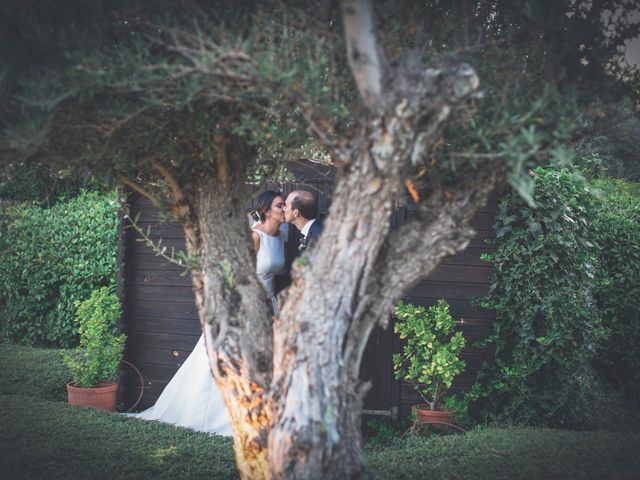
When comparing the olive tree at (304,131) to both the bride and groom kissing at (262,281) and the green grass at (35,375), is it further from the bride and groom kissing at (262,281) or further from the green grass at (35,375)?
the green grass at (35,375)

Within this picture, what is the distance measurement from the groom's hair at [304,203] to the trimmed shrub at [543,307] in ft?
6.02

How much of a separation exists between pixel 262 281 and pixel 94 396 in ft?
7.67

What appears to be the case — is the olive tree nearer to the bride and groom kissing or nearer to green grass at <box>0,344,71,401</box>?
the bride and groom kissing

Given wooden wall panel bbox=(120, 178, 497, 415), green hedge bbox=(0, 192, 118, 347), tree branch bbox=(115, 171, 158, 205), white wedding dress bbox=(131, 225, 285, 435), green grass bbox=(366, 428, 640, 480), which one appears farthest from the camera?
green hedge bbox=(0, 192, 118, 347)

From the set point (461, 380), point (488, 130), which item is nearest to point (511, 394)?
point (461, 380)

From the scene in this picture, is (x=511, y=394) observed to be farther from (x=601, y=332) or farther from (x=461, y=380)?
(x=601, y=332)

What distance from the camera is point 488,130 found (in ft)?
9.10

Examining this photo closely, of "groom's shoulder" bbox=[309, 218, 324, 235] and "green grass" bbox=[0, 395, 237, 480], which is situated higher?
"groom's shoulder" bbox=[309, 218, 324, 235]

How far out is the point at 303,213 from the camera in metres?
6.10

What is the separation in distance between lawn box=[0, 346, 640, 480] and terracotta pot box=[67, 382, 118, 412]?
0.33 meters

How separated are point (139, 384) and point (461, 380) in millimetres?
3770

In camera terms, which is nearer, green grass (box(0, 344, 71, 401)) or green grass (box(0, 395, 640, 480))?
green grass (box(0, 395, 640, 480))

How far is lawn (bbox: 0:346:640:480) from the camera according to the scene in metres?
4.19

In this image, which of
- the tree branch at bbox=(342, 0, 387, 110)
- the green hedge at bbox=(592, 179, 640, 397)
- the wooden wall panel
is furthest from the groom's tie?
the green hedge at bbox=(592, 179, 640, 397)
